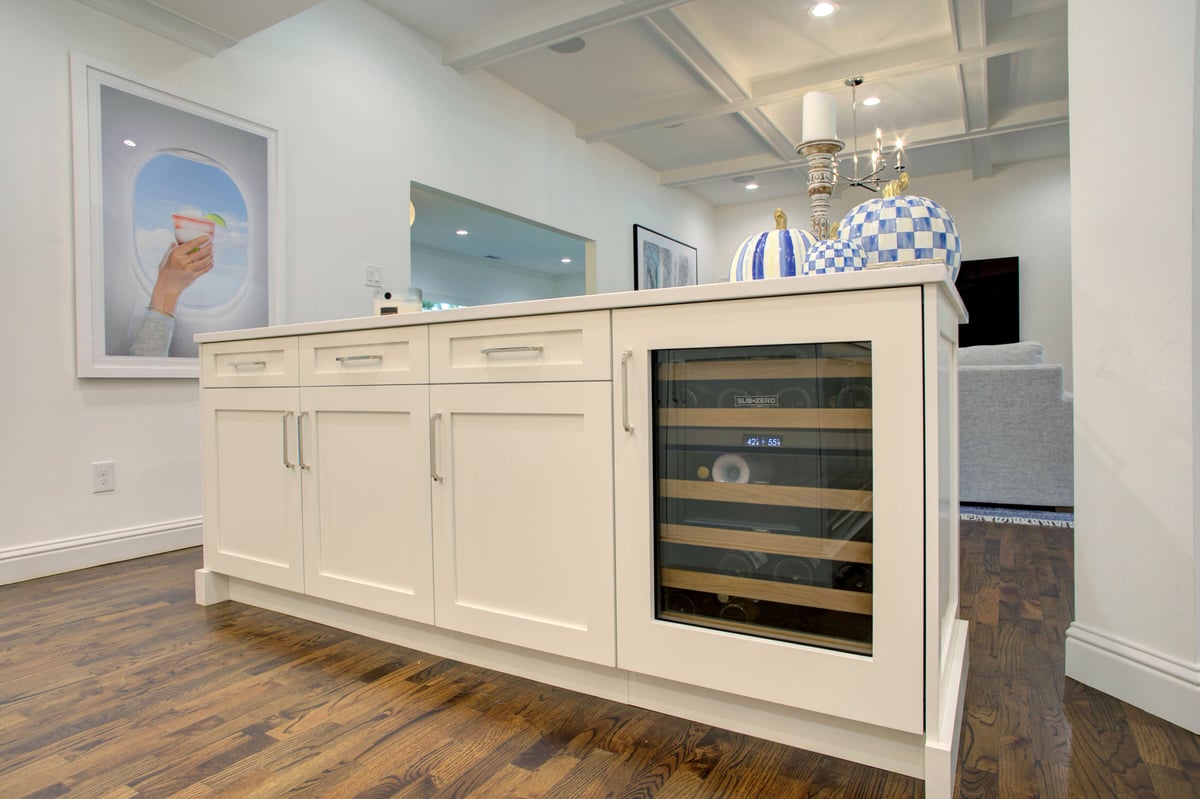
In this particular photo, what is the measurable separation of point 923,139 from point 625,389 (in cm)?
550

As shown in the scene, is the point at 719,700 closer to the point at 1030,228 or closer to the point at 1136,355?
the point at 1136,355

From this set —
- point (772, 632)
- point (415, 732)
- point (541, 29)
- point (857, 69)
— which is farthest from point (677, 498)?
point (857, 69)

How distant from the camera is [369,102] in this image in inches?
144

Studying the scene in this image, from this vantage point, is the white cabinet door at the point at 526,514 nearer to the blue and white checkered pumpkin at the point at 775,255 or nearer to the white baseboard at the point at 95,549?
the blue and white checkered pumpkin at the point at 775,255

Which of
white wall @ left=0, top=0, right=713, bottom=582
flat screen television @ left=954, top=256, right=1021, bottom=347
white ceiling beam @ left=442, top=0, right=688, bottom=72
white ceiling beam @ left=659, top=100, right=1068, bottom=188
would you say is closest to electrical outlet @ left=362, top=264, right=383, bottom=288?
white wall @ left=0, top=0, right=713, bottom=582

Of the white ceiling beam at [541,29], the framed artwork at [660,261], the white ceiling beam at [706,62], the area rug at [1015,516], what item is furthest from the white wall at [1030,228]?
the white ceiling beam at [541,29]

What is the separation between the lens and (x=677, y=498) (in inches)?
51.0

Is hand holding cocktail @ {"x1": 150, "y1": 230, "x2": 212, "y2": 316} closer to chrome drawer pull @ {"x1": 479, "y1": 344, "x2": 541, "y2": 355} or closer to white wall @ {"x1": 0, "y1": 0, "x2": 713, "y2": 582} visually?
white wall @ {"x1": 0, "y1": 0, "x2": 713, "y2": 582}

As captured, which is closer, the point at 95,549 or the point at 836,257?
the point at 836,257

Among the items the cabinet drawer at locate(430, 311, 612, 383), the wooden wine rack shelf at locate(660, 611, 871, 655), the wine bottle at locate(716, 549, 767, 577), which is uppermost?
the cabinet drawer at locate(430, 311, 612, 383)

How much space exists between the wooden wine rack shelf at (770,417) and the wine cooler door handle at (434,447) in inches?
22.0

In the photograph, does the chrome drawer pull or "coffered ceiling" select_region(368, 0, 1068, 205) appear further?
"coffered ceiling" select_region(368, 0, 1068, 205)

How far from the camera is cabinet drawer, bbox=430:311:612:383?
134 centimetres

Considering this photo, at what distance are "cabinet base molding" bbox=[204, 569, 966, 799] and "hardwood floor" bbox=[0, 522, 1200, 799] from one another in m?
0.03
